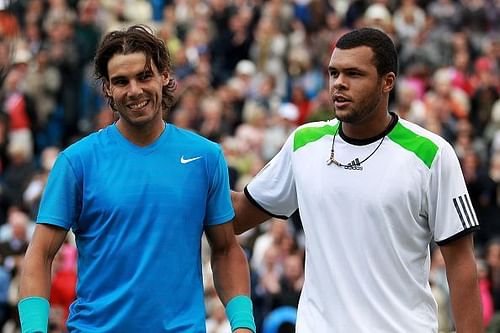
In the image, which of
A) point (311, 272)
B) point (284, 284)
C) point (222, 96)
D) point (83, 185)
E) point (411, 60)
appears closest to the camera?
point (83, 185)

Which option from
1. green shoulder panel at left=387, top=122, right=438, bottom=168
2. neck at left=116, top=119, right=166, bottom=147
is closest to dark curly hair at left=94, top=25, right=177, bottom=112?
neck at left=116, top=119, right=166, bottom=147

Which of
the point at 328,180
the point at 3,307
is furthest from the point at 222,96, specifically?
the point at 328,180

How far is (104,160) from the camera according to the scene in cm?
674

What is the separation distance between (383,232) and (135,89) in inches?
54.2

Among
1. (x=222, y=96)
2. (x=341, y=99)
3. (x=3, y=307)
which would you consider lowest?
(x=3, y=307)

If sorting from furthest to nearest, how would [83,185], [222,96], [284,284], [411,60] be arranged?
[411,60]
[222,96]
[284,284]
[83,185]

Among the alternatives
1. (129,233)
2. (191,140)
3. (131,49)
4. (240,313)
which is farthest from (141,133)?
(240,313)

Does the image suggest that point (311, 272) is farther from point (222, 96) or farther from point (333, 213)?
point (222, 96)

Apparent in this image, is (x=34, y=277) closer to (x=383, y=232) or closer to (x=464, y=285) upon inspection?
(x=383, y=232)

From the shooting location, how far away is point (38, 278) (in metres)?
6.63

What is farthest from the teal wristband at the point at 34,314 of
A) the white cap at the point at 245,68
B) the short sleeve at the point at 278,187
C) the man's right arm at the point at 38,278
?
the white cap at the point at 245,68

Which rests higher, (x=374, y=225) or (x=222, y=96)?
(x=374, y=225)

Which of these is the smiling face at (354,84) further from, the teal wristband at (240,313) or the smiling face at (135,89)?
the teal wristband at (240,313)

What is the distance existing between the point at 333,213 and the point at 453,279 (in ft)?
2.14
